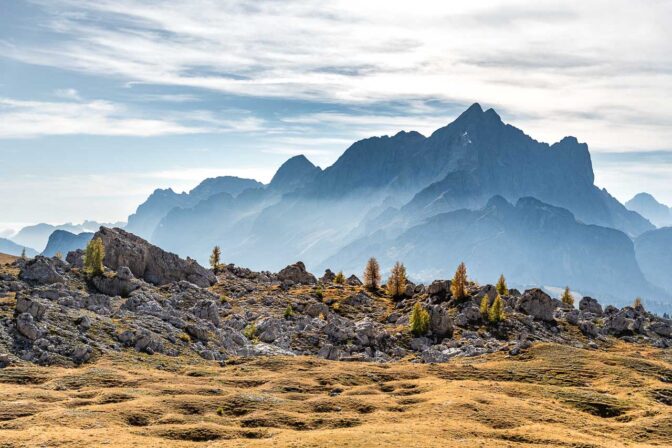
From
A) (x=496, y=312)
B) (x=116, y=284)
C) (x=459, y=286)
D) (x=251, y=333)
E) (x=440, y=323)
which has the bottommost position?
(x=251, y=333)

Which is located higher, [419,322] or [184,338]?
[419,322]

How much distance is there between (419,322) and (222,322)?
53.8 metres

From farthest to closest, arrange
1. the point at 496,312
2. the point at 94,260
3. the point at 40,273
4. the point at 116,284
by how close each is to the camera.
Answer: the point at 496,312
the point at 94,260
the point at 116,284
the point at 40,273

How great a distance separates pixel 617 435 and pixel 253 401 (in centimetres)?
5715

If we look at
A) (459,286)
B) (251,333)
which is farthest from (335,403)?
(459,286)

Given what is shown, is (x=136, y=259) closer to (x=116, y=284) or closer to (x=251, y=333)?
(x=116, y=284)

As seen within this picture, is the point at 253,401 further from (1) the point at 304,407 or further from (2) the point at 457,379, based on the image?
(2) the point at 457,379

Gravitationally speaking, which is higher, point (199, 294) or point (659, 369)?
point (199, 294)

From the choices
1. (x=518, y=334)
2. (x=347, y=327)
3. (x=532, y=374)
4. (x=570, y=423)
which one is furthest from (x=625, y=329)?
(x=570, y=423)

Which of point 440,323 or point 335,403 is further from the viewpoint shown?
point 440,323

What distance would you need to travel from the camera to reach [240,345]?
485ft

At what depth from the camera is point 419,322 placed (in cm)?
16400

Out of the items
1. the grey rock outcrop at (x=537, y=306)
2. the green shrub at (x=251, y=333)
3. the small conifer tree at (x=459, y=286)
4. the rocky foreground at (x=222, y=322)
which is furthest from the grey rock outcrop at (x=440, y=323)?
the green shrub at (x=251, y=333)

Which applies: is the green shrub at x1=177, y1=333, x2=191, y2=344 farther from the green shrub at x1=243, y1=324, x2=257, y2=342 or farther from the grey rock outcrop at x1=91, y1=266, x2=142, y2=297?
the grey rock outcrop at x1=91, y1=266, x2=142, y2=297
